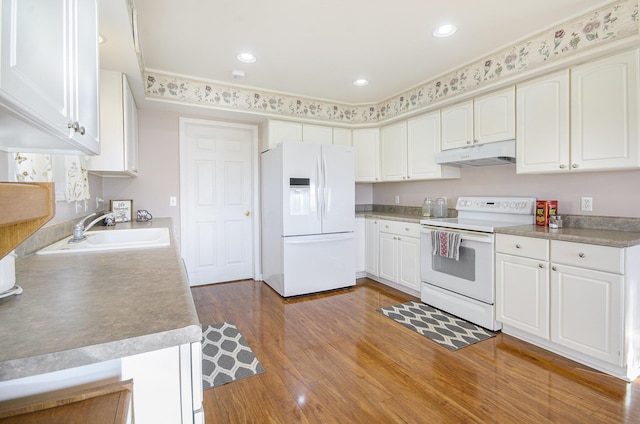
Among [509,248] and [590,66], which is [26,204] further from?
[590,66]

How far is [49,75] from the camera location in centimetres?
73

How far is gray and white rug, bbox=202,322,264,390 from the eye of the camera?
6.57 ft

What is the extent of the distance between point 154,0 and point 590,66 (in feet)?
9.95

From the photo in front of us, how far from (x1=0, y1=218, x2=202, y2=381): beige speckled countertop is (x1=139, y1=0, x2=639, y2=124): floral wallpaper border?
6.92 feet

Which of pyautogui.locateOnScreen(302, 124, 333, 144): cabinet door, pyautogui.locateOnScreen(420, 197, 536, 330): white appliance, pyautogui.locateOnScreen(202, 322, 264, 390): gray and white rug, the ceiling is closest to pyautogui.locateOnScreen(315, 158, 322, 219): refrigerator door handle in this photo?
pyautogui.locateOnScreen(302, 124, 333, 144): cabinet door

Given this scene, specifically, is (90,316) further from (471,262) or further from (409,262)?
(409,262)

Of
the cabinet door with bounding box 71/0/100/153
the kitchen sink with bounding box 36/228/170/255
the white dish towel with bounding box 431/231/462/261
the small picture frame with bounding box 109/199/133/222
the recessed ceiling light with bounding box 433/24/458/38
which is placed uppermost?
the recessed ceiling light with bounding box 433/24/458/38

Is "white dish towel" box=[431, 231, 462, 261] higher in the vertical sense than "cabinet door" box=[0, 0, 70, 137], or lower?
lower

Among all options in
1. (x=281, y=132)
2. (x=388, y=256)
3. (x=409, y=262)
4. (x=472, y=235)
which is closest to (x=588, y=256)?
(x=472, y=235)

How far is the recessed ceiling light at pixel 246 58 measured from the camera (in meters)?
2.80

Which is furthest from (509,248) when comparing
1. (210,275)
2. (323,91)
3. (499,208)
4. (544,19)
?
(210,275)

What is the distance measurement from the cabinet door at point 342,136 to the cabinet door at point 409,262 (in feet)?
5.06

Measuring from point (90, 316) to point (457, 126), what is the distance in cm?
335

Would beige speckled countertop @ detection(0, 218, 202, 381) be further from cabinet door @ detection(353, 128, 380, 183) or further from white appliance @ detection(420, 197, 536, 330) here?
cabinet door @ detection(353, 128, 380, 183)
